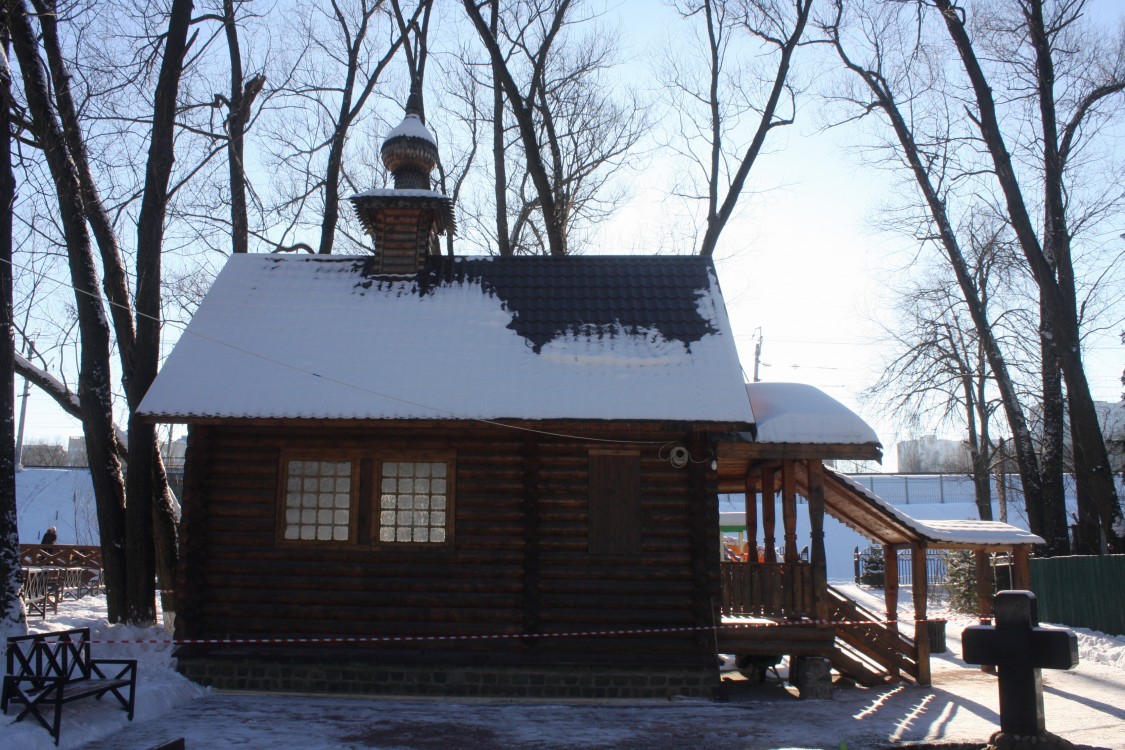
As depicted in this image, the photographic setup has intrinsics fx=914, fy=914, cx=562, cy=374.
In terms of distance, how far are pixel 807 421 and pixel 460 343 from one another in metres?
4.82

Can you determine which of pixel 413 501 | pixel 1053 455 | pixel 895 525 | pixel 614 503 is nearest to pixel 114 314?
pixel 413 501

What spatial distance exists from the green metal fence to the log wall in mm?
8119

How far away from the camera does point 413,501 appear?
1169 centimetres

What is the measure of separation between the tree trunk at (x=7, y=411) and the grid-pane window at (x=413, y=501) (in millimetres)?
4143

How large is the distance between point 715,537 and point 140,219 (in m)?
10.3

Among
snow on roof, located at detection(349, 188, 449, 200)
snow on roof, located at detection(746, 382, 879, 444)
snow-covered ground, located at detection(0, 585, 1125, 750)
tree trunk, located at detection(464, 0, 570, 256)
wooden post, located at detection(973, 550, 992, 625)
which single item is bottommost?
snow-covered ground, located at detection(0, 585, 1125, 750)

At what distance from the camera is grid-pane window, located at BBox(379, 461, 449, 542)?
11.6 meters

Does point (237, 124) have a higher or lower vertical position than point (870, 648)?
higher

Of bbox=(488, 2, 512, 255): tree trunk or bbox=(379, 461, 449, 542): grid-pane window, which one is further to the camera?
bbox=(488, 2, 512, 255): tree trunk

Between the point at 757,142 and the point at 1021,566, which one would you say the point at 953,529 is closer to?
the point at 1021,566

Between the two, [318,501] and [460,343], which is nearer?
[318,501]

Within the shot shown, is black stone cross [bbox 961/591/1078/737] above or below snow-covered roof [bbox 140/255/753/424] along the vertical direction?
below

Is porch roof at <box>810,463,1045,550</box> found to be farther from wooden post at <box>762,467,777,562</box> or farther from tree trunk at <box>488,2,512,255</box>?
tree trunk at <box>488,2,512,255</box>

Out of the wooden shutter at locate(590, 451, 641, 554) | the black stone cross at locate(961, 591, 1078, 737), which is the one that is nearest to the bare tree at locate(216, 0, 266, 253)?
the wooden shutter at locate(590, 451, 641, 554)
